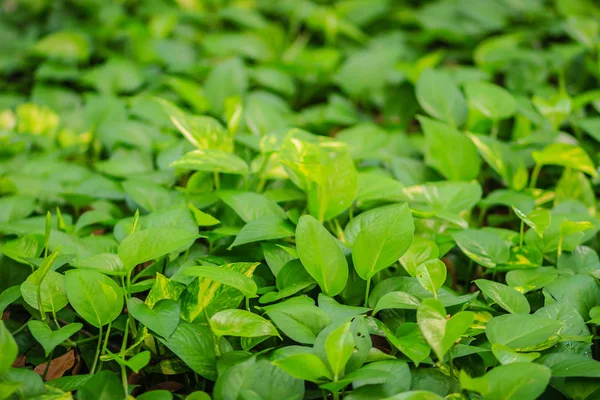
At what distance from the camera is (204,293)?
970 mm

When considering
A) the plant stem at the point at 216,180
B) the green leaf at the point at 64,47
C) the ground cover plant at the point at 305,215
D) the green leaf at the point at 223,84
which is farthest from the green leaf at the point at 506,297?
the green leaf at the point at 64,47

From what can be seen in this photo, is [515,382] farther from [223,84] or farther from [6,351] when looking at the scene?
[223,84]

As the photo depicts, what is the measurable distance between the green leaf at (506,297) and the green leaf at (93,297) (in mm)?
637

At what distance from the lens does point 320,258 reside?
38.2 inches

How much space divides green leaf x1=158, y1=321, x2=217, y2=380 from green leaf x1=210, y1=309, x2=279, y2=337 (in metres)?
0.06

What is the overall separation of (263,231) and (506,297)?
459 millimetres

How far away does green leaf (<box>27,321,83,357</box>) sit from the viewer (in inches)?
34.4

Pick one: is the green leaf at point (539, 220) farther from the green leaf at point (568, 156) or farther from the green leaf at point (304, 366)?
the green leaf at point (304, 366)

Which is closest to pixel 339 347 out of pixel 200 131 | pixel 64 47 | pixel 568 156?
pixel 200 131

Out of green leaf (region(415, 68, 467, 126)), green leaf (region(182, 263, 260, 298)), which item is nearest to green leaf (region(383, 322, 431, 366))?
green leaf (region(182, 263, 260, 298))

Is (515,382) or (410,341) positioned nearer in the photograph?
(515,382)

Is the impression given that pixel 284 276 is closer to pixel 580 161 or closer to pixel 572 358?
pixel 572 358

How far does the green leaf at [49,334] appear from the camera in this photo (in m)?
0.87

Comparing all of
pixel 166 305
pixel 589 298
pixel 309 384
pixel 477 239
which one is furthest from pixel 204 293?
pixel 589 298
